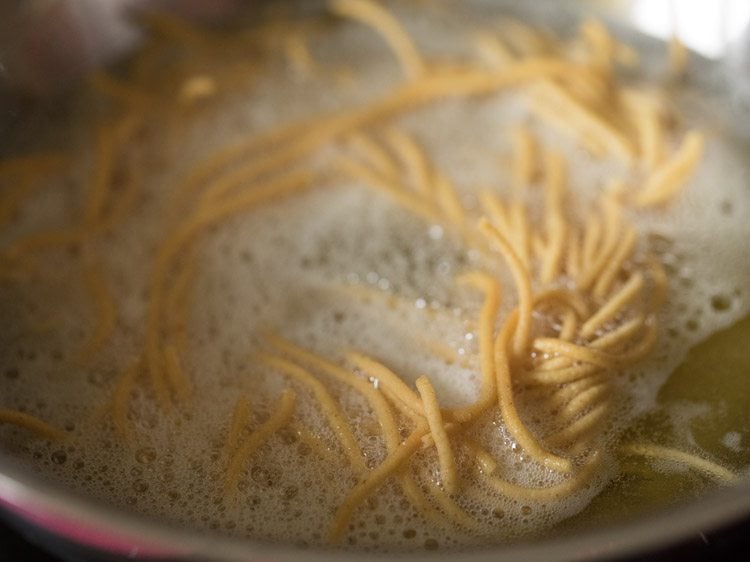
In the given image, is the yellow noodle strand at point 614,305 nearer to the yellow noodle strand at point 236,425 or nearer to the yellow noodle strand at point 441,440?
the yellow noodle strand at point 441,440

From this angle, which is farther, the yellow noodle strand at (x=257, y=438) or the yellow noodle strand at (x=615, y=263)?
the yellow noodle strand at (x=615, y=263)

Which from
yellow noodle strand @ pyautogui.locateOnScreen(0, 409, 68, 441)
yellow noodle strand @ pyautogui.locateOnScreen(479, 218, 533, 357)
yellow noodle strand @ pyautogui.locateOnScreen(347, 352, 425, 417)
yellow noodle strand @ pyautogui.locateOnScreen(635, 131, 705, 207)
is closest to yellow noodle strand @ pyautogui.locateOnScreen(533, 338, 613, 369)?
yellow noodle strand @ pyautogui.locateOnScreen(479, 218, 533, 357)

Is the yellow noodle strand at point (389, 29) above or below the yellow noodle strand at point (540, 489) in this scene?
above

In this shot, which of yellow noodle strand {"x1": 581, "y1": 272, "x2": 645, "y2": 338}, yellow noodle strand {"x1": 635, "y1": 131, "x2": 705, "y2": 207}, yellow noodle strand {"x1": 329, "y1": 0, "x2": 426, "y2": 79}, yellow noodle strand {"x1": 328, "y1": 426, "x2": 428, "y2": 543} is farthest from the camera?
yellow noodle strand {"x1": 329, "y1": 0, "x2": 426, "y2": 79}

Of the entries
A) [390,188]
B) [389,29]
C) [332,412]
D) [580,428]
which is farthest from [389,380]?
[389,29]

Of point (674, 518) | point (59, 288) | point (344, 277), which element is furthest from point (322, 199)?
point (674, 518)

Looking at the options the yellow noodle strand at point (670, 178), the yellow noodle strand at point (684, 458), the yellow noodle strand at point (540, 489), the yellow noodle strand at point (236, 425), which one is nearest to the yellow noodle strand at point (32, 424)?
the yellow noodle strand at point (236, 425)

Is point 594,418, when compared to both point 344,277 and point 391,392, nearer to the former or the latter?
point 391,392

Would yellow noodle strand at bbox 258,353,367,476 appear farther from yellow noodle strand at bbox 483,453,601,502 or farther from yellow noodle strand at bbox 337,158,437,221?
yellow noodle strand at bbox 337,158,437,221

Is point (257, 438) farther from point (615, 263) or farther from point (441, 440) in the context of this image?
point (615, 263)
